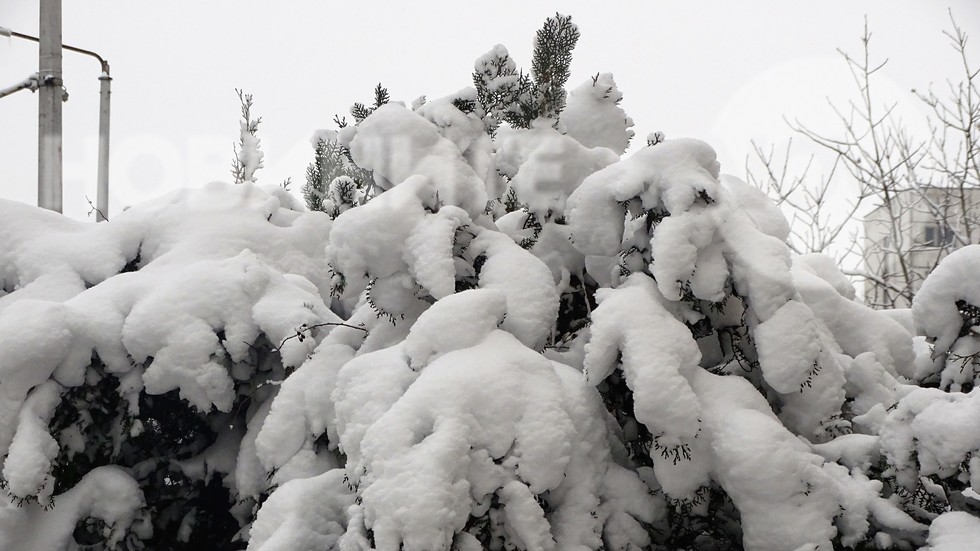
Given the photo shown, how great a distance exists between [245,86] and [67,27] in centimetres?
388

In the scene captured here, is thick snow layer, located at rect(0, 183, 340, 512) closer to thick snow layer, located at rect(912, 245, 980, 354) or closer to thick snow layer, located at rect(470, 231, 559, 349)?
thick snow layer, located at rect(470, 231, 559, 349)

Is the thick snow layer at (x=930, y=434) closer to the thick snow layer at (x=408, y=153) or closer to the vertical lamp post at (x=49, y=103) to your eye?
the thick snow layer at (x=408, y=153)

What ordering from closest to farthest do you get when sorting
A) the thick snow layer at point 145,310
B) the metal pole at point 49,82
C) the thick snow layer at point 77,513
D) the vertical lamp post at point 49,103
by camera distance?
the thick snow layer at point 145,310, the thick snow layer at point 77,513, the vertical lamp post at point 49,103, the metal pole at point 49,82

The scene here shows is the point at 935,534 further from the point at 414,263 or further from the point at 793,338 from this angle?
the point at 414,263

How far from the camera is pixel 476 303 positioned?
2.31 metres

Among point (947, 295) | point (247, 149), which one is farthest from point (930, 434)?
point (247, 149)

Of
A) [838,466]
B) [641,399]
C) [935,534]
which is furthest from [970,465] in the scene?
[641,399]

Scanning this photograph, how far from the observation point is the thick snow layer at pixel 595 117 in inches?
138

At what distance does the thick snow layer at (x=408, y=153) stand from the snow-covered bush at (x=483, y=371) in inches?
0.4

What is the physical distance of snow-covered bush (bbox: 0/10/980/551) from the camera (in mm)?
2096

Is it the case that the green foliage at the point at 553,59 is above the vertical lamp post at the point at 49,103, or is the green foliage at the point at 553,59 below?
above

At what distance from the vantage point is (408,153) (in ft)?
9.34

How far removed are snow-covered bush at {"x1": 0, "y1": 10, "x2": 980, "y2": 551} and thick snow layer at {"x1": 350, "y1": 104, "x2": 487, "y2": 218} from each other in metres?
0.01

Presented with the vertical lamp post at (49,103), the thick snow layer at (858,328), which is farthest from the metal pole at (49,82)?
the thick snow layer at (858,328)
